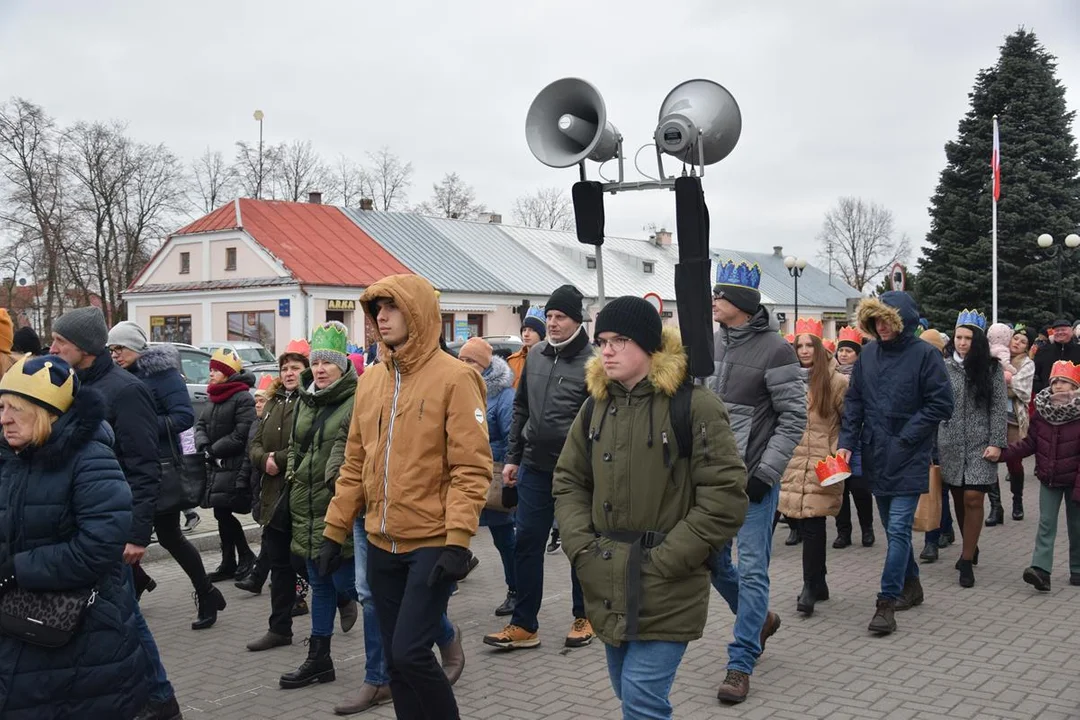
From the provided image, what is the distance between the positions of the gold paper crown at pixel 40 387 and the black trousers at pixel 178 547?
2.91 metres

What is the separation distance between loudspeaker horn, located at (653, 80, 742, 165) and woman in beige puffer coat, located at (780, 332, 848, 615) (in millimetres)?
2230

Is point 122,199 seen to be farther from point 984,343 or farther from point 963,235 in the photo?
point 984,343

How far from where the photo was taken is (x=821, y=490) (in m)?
7.47

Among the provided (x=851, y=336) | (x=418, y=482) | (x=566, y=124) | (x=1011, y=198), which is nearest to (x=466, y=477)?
(x=418, y=482)

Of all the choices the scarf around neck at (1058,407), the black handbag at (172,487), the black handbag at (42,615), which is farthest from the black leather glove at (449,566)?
the scarf around neck at (1058,407)

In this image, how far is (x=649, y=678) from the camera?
142 inches

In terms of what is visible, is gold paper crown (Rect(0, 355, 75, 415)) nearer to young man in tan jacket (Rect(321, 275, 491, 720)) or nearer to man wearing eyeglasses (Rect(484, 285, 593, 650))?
young man in tan jacket (Rect(321, 275, 491, 720))

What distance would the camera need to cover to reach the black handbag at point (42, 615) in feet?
11.5

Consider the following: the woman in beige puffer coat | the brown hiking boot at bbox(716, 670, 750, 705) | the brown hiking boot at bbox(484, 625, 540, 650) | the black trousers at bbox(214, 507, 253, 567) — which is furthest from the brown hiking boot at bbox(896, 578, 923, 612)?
the black trousers at bbox(214, 507, 253, 567)

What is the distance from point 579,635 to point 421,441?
2542 mm

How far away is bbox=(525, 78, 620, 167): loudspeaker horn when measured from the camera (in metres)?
5.56

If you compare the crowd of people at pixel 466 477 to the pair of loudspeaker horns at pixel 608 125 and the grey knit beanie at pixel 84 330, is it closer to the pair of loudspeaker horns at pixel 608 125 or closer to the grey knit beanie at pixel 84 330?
the grey knit beanie at pixel 84 330

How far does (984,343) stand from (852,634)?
9.77 ft

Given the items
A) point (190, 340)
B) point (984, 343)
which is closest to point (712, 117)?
point (984, 343)
